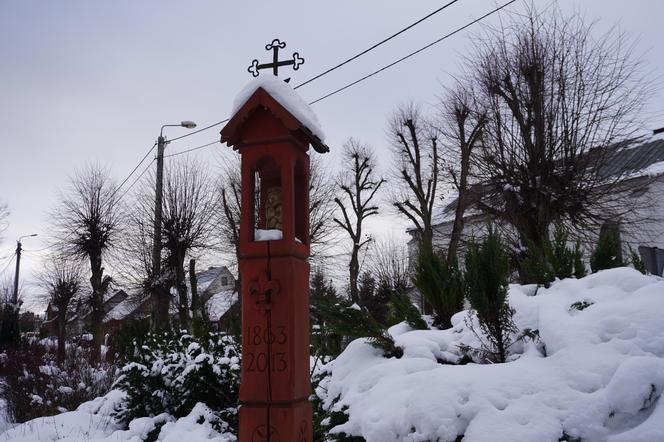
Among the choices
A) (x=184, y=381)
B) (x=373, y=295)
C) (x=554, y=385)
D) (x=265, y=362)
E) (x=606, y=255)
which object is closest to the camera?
(x=554, y=385)

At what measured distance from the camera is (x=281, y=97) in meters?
3.57

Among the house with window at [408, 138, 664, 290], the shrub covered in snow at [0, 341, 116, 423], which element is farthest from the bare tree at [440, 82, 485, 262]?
the shrub covered in snow at [0, 341, 116, 423]

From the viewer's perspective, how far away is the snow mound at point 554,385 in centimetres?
262

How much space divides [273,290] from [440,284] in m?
2.09

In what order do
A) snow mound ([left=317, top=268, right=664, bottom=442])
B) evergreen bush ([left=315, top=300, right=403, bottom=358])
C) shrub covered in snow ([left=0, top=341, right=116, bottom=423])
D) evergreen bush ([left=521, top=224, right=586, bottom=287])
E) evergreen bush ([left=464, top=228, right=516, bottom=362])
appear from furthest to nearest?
1. shrub covered in snow ([left=0, top=341, right=116, bottom=423])
2. evergreen bush ([left=521, top=224, right=586, bottom=287])
3. evergreen bush ([left=315, top=300, right=403, bottom=358])
4. evergreen bush ([left=464, top=228, right=516, bottom=362])
5. snow mound ([left=317, top=268, right=664, bottom=442])

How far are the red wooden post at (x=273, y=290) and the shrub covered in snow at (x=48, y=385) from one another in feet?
20.3

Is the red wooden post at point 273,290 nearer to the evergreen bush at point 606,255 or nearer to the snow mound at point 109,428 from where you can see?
the snow mound at point 109,428

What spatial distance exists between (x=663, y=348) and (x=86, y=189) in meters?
19.8

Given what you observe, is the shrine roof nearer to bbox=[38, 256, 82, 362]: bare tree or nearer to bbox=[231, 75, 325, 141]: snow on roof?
bbox=[231, 75, 325, 141]: snow on roof

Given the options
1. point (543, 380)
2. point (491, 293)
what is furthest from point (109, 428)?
point (543, 380)

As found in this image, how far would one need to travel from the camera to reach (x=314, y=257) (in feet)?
71.8

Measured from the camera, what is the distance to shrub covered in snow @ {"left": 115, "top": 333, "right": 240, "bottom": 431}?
5.99 m

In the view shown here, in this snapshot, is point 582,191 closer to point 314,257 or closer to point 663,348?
point 663,348

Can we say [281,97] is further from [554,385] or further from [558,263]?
[558,263]
